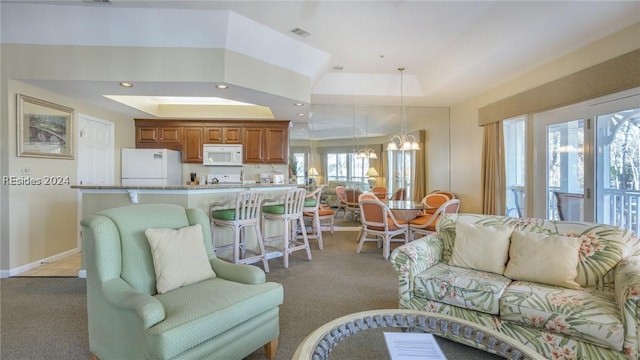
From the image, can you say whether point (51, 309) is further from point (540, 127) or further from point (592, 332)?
point (540, 127)

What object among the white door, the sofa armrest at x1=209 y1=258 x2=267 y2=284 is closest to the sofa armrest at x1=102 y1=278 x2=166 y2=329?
the sofa armrest at x1=209 y1=258 x2=267 y2=284

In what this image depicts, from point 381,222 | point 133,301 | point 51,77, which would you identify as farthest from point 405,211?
point 51,77

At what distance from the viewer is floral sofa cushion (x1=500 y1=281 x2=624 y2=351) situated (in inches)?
63.4

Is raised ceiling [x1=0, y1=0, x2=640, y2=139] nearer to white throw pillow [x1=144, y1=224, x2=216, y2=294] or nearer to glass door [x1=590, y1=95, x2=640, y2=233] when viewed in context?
glass door [x1=590, y1=95, x2=640, y2=233]

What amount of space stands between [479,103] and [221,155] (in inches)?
192

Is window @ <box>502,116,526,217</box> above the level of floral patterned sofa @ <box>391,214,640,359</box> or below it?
above

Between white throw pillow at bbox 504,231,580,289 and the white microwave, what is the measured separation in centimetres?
500

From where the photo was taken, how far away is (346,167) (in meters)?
7.30

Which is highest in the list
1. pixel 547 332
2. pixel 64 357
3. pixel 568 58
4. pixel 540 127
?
pixel 568 58

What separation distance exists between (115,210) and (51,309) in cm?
143

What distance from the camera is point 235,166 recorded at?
628 centimetres

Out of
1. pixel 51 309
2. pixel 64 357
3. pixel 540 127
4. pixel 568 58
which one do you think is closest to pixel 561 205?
pixel 540 127

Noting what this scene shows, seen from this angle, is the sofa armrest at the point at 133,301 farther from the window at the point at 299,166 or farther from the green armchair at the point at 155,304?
the window at the point at 299,166

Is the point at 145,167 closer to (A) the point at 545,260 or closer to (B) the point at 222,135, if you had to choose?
(B) the point at 222,135
